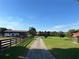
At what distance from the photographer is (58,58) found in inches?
587

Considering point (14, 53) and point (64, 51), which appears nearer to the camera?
point (14, 53)

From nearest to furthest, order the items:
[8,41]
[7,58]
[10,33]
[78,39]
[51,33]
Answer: [7,58] < [8,41] < [78,39] < [10,33] < [51,33]

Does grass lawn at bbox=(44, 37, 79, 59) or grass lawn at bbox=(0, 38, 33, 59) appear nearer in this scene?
grass lawn at bbox=(0, 38, 33, 59)

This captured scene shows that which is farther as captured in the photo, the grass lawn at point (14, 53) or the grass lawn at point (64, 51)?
the grass lawn at point (64, 51)

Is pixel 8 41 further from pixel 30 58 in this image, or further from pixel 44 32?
pixel 44 32

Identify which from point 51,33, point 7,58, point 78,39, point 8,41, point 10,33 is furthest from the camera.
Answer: point 51,33

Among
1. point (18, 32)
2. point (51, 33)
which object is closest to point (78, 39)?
point (18, 32)

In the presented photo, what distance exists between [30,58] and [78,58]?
370 cm

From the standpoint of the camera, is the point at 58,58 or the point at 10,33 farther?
the point at 10,33

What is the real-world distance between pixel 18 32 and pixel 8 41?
87.8 meters

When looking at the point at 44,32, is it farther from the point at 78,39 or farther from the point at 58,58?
the point at 58,58

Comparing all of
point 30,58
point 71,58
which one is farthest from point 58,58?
point 30,58

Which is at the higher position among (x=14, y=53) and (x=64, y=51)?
(x=14, y=53)

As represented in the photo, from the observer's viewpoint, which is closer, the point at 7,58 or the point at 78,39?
the point at 7,58
